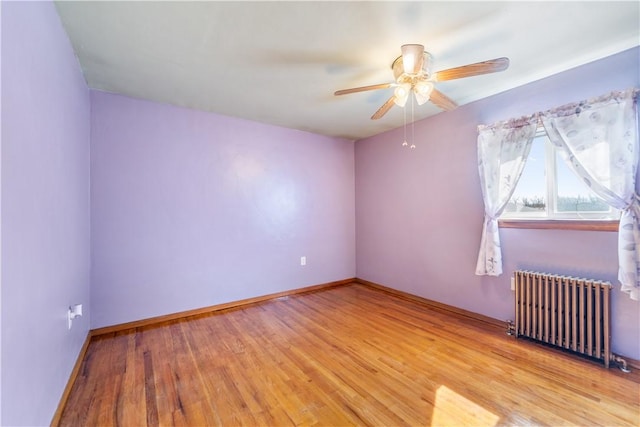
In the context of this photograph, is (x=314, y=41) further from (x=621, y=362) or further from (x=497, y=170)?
(x=621, y=362)

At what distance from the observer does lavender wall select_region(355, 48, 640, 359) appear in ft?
6.43

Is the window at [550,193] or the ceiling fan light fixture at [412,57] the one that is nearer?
the ceiling fan light fixture at [412,57]

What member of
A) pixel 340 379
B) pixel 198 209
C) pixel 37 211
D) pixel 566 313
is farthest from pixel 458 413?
pixel 198 209

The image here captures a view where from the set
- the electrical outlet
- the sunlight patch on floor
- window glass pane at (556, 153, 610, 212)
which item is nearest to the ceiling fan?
window glass pane at (556, 153, 610, 212)

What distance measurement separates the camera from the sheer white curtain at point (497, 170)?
2.37 meters

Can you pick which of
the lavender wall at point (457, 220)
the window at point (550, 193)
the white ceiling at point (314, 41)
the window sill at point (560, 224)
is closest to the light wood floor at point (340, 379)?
the lavender wall at point (457, 220)

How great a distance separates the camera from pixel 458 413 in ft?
4.82

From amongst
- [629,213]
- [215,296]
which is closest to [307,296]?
[215,296]

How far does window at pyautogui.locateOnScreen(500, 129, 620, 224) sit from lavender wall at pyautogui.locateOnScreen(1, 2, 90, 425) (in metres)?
3.42

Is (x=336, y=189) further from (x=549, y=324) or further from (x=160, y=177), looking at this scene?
(x=549, y=324)

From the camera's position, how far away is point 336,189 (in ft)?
13.6

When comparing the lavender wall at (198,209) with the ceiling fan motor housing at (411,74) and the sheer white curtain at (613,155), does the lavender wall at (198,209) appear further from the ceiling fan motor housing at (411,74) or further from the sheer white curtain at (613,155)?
the sheer white curtain at (613,155)

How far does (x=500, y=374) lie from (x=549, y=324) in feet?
2.48

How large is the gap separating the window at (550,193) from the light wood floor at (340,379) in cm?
115
